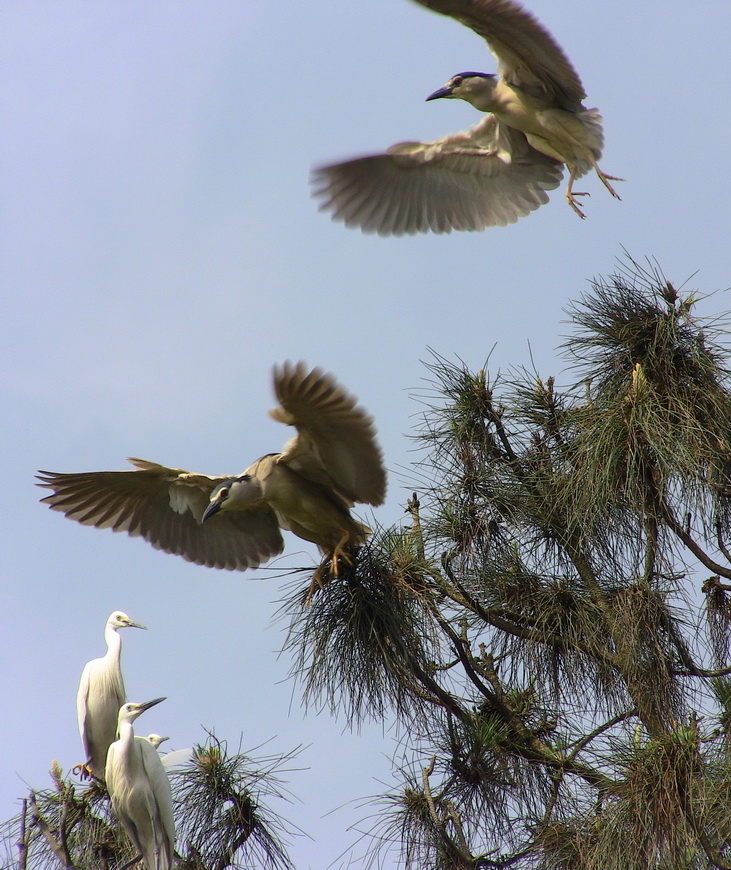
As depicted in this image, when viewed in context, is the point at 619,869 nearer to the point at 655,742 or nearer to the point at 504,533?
the point at 655,742

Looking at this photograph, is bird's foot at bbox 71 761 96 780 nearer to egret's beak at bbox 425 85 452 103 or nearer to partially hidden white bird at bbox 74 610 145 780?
partially hidden white bird at bbox 74 610 145 780

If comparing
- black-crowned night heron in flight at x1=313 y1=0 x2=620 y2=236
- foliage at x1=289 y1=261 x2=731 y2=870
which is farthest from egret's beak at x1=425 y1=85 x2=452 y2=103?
foliage at x1=289 y1=261 x2=731 y2=870

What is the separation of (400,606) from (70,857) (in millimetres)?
1474

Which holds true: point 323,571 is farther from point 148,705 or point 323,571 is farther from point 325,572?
point 148,705

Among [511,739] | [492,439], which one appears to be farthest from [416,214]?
[511,739]

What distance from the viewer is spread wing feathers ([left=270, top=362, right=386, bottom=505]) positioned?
133 inches

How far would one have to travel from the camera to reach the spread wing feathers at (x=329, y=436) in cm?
338

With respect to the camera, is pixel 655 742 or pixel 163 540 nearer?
pixel 655 742

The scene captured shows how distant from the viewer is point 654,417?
330cm

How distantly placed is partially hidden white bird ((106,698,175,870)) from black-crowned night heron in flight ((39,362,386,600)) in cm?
73

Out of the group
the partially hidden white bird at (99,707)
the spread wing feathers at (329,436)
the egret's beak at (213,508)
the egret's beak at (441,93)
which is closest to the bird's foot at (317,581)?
the spread wing feathers at (329,436)

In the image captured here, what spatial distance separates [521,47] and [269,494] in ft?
7.06

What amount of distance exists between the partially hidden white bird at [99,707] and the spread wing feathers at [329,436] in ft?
5.79

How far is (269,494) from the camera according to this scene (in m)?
3.92
